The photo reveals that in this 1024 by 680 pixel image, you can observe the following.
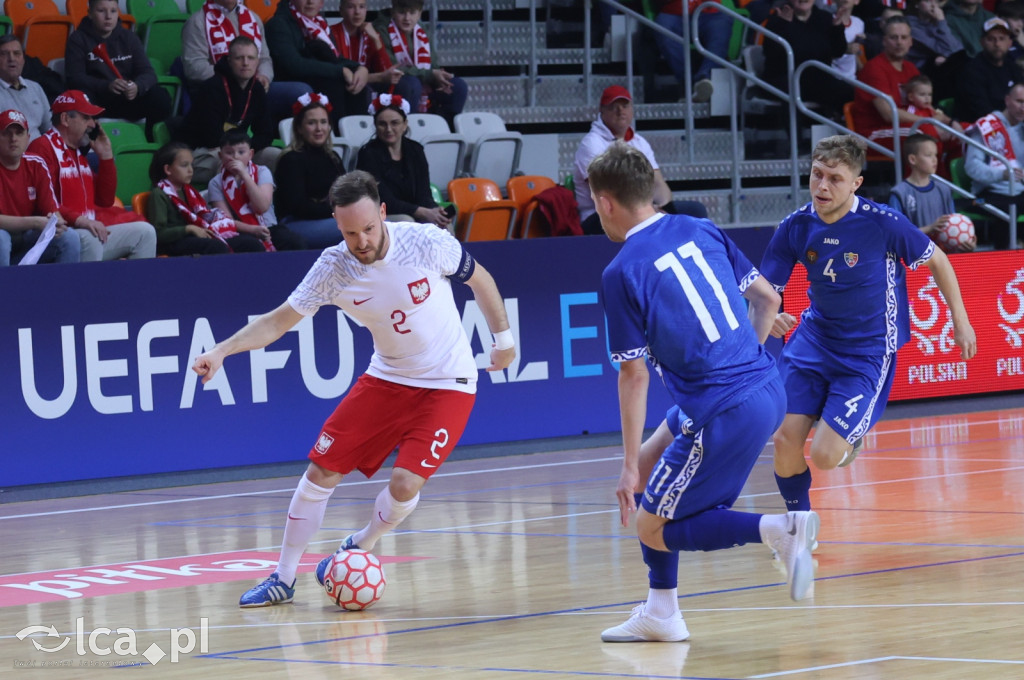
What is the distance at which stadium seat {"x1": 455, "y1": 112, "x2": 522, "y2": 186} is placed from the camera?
14539 mm

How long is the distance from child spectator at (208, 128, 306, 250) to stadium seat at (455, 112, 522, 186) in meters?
2.73

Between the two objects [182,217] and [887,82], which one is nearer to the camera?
[182,217]

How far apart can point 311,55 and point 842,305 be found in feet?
23.8

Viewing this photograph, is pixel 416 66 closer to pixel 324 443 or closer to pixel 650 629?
pixel 324 443

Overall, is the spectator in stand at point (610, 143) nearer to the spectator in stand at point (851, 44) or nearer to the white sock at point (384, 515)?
the spectator in stand at point (851, 44)

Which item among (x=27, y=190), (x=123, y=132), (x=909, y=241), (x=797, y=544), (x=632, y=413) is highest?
(x=123, y=132)

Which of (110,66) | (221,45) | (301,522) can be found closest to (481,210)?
(221,45)

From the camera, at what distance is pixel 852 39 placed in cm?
1764

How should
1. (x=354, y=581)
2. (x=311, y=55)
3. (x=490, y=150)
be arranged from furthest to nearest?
1. (x=490, y=150)
2. (x=311, y=55)
3. (x=354, y=581)

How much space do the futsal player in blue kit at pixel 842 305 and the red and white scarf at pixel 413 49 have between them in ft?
24.2

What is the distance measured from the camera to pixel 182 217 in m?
12.0

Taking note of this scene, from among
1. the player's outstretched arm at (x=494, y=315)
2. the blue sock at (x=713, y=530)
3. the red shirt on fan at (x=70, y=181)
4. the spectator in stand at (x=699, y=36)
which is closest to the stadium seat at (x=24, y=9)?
the red shirt on fan at (x=70, y=181)

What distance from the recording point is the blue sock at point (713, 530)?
17.7 ft

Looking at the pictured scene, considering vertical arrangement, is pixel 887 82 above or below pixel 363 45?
below
